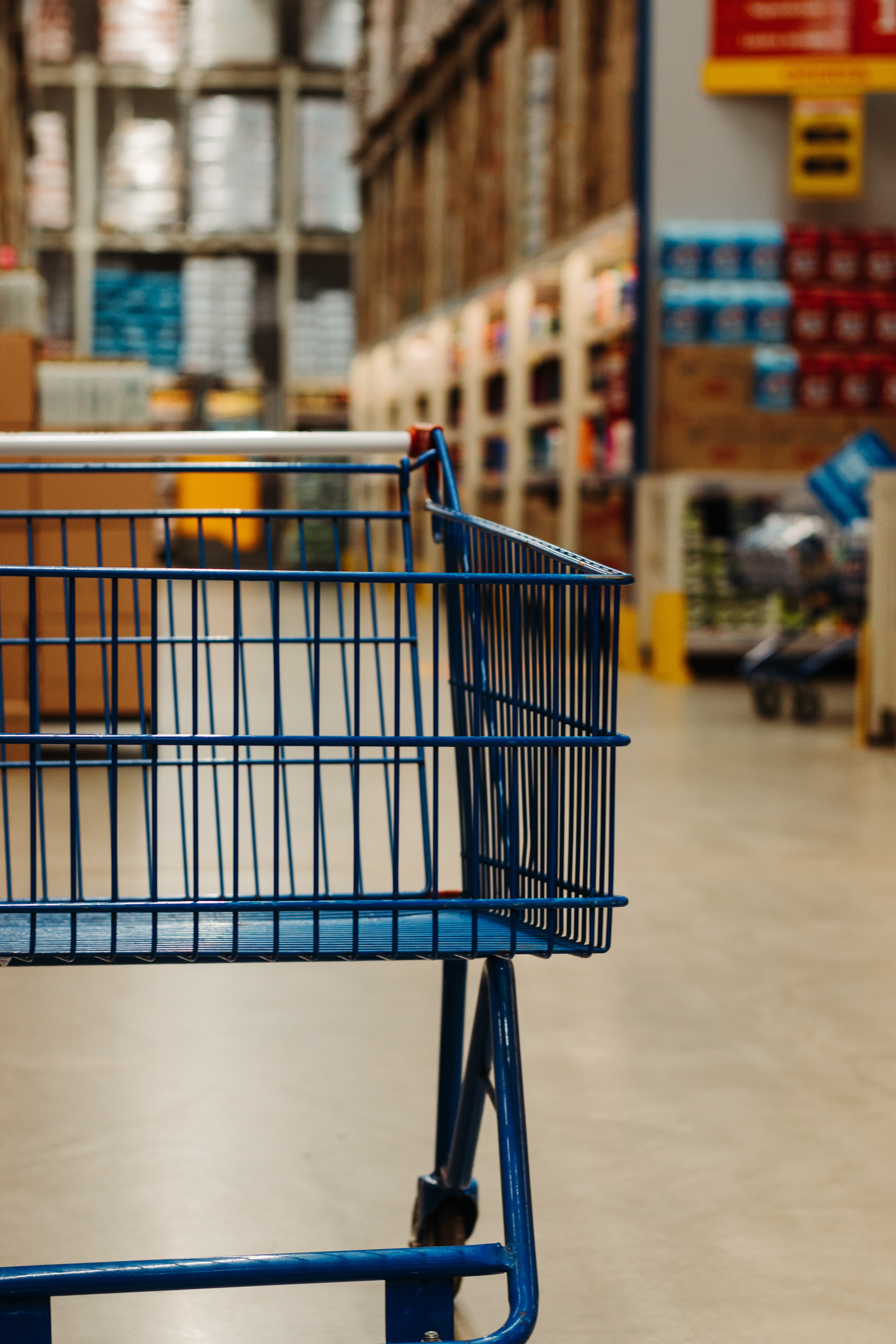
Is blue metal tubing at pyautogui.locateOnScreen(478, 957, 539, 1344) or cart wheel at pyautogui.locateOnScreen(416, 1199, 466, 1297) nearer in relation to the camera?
blue metal tubing at pyautogui.locateOnScreen(478, 957, 539, 1344)

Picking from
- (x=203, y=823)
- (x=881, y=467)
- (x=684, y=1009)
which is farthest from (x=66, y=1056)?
(x=881, y=467)

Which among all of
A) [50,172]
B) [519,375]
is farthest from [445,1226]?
[50,172]

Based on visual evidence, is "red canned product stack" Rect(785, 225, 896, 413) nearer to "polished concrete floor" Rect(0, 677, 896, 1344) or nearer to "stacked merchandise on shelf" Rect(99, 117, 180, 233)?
"polished concrete floor" Rect(0, 677, 896, 1344)

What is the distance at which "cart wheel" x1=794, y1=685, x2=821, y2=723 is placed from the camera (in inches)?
287

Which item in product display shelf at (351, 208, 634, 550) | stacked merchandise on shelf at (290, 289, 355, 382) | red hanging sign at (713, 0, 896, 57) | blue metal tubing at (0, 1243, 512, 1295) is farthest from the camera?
stacked merchandise on shelf at (290, 289, 355, 382)

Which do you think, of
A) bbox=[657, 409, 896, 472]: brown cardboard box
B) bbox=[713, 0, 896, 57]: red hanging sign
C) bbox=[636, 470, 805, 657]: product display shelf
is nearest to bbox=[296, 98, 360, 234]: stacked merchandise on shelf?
bbox=[713, 0, 896, 57]: red hanging sign

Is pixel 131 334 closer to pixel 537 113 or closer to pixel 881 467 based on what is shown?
pixel 537 113

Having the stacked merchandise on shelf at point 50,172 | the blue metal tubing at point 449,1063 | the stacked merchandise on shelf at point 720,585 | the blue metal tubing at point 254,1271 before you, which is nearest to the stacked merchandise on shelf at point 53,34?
the stacked merchandise on shelf at point 50,172

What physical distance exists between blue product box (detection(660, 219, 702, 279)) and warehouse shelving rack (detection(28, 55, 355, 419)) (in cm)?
989

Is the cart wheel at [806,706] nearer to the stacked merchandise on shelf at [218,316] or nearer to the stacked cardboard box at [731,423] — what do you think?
the stacked cardboard box at [731,423]

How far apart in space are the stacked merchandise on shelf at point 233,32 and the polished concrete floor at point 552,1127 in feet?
51.3

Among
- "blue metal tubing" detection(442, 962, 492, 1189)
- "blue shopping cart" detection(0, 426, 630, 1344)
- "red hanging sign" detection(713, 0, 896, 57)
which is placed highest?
"red hanging sign" detection(713, 0, 896, 57)

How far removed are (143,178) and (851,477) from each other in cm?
1230

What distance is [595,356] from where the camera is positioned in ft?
35.1
